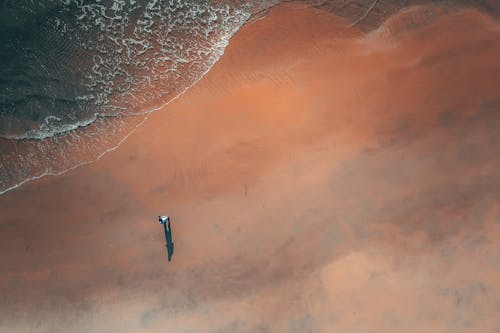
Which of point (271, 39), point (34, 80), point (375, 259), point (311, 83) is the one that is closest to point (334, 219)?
point (375, 259)

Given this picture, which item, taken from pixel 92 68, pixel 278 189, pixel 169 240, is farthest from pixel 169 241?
pixel 92 68

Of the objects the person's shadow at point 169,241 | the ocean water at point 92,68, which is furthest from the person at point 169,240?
the ocean water at point 92,68

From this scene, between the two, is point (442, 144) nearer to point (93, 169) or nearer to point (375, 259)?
point (375, 259)

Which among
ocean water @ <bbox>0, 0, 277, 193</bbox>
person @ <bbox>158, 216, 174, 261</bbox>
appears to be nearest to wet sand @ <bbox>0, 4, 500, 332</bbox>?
person @ <bbox>158, 216, 174, 261</bbox>

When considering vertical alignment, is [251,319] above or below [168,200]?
below

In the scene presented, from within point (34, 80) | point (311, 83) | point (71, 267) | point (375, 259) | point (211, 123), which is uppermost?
point (34, 80)

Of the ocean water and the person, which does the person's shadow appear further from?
the ocean water

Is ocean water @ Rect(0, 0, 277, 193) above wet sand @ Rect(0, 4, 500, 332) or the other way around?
above
